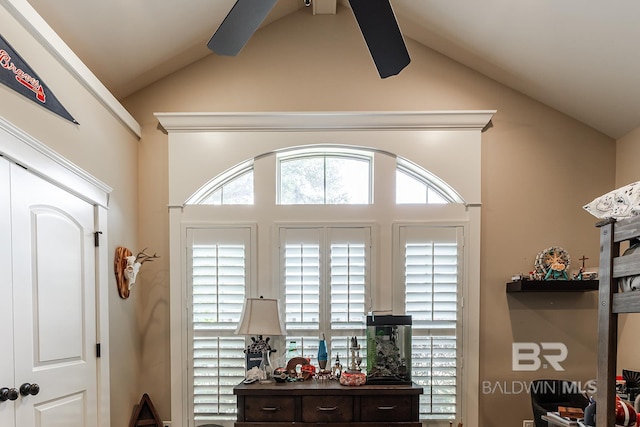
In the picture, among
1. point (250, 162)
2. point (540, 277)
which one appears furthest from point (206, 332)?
point (540, 277)

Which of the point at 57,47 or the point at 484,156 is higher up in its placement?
the point at 57,47

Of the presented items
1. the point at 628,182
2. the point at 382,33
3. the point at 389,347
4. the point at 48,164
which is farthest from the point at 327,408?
the point at 628,182

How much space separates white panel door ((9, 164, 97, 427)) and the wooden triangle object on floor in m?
0.70

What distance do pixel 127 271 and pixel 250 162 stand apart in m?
1.24

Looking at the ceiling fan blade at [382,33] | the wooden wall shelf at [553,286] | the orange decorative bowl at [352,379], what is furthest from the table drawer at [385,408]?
the ceiling fan blade at [382,33]

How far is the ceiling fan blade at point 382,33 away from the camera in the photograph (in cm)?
188

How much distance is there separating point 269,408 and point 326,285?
100 centimetres

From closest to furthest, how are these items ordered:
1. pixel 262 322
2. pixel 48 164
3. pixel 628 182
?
pixel 48 164 → pixel 262 322 → pixel 628 182

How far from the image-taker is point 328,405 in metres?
3.13

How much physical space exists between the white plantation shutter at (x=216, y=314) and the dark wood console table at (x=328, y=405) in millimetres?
546

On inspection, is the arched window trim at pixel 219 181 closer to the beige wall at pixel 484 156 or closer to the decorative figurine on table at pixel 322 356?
the beige wall at pixel 484 156

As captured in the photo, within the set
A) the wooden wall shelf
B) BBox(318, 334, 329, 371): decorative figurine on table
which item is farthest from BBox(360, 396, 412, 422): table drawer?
the wooden wall shelf

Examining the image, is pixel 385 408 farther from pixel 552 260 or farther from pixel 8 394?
pixel 8 394

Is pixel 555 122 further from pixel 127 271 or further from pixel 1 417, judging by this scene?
pixel 1 417
